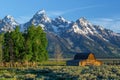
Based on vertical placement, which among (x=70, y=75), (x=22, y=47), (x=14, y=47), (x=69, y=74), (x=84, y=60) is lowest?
(x=70, y=75)

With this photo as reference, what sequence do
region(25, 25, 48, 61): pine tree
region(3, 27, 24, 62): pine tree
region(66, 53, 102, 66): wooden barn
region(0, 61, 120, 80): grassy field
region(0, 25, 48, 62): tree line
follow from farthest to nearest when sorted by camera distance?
region(66, 53, 102, 66): wooden barn → region(3, 27, 24, 62): pine tree → region(25, 25, 48, 61): pine tree → region(0, 25, 48, 62): tree line → region(0, 61, 120, 80): grassy field

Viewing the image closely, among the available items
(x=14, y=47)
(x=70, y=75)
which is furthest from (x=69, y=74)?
(x=14, y=47)

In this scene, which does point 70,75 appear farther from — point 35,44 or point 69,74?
point 35,44

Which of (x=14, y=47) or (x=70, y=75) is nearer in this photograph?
(x=70, y=75)

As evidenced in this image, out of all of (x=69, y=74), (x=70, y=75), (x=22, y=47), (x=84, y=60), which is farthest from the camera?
(x=84, y=60)

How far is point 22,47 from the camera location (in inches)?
5566

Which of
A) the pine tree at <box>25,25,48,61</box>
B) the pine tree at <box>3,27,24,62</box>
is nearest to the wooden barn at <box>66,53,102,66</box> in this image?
the pine tree at <box>25,25,48,61</box>

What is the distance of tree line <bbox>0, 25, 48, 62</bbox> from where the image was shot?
461 ft

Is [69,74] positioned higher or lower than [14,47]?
lower

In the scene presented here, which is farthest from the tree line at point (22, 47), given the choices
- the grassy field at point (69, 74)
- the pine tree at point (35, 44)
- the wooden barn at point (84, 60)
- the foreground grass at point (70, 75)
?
the foreground grass at point (70, 75)

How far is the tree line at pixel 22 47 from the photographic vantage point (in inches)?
5536

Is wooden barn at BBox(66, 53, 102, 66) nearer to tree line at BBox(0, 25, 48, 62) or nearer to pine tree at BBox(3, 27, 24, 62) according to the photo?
tree line at BBox(0, 25, 48, 62)

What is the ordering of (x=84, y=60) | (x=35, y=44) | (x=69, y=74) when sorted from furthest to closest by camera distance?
1. (x=84, y=60)
2. (x=35, y=44)
3. (x=69, y=74)

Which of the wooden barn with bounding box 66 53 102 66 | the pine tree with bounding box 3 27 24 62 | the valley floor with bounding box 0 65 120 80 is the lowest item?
the valley floor with bounding box 0 65 120 80
